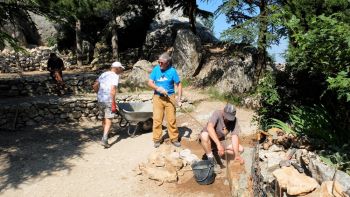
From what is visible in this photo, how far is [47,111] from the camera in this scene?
35.8 ft

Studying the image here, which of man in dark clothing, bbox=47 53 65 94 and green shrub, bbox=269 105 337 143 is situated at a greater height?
man in dark clothing, bbox=47 53 65 94

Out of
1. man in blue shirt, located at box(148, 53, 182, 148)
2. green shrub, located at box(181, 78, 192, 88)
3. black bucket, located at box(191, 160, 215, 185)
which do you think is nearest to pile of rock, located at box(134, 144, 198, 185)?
black bucket, located at box(191, 160, 215, 185)

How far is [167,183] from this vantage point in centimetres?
629

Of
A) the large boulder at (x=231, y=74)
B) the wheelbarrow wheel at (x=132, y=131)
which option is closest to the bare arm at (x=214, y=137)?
the wheelbarrow wheel at (x=132, y=131)

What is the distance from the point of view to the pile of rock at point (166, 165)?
20.9 feet

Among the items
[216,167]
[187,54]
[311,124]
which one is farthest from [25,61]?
[311,124]

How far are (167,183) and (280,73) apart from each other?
3.02m

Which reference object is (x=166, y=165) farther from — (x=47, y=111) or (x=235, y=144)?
(x=47, y=111)

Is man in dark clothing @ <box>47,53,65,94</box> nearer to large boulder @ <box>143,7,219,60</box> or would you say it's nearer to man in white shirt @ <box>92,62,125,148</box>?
man in white shirt @ <box>92,62,125,148</box>

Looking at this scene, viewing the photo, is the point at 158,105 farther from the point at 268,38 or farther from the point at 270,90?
the point at 268,38

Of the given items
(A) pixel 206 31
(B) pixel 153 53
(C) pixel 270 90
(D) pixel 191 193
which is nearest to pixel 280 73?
(C) pixel 270 90

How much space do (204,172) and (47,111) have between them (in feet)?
20.9

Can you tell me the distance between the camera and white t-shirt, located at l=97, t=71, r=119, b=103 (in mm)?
7867

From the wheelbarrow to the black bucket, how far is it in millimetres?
2701
